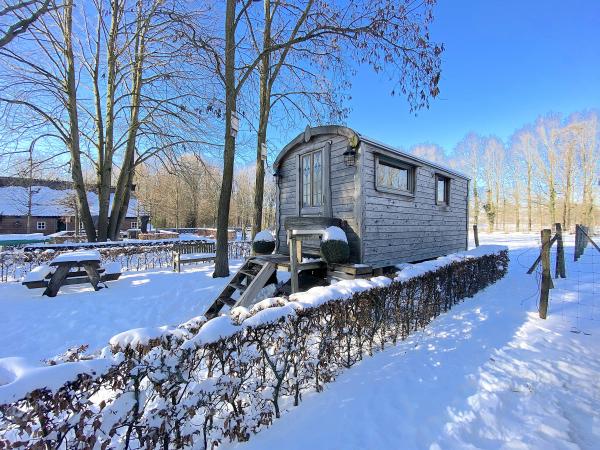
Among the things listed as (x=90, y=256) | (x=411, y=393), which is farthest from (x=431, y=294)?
(x=90, y=256)

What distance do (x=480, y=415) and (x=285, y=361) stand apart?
166 centimetres

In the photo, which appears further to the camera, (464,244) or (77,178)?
(77,178)

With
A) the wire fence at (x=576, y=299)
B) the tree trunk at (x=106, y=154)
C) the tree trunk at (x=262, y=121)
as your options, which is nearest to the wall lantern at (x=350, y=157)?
the wire fence at (x=576, y=299)

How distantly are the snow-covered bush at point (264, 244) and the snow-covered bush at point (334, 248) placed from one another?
2.36 m

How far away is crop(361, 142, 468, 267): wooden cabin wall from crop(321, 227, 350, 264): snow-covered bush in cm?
54

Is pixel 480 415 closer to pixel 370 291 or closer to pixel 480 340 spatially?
pixel 370 291

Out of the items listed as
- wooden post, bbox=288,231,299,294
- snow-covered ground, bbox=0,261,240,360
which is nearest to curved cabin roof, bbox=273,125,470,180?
wooden post, bbox=288,231,299,294

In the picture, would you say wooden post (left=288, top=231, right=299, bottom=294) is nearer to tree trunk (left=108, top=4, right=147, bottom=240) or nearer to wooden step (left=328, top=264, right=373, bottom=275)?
wooden step (left=328, top=264, right=373, bottom=275)

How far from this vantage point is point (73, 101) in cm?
1223

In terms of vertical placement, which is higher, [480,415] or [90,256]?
[90,256]

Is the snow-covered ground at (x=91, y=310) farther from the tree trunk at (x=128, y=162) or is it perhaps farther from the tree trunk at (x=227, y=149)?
the tree trunk at (x=128, y=162)

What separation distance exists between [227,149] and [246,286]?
13.4ft

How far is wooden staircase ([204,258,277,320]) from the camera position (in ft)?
18.2

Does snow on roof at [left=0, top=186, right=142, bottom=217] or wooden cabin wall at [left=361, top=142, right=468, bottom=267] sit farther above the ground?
snow on roof at [left=0, top=186, right=142, bottom=217]
